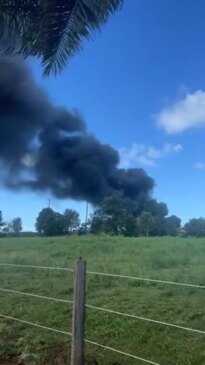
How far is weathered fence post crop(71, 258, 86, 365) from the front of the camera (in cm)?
356

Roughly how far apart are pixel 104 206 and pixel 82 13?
664 cm

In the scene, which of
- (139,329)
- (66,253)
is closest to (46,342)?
(139,329)

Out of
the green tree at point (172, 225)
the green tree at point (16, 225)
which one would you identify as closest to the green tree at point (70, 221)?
the green tree at point (16, 225)

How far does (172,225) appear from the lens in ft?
40.5

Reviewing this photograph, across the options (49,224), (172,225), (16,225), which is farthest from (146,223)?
(16,225)

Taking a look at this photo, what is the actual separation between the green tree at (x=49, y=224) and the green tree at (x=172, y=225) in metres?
2.88

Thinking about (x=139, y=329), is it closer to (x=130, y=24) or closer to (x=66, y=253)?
(x=66, y=253)

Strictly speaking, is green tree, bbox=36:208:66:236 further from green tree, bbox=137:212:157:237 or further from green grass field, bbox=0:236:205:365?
green tree, bbox=137:212:157:237

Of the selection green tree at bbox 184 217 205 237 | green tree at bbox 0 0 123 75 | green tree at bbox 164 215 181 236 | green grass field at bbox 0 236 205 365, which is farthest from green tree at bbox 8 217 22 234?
green tree at bbox 0 0 123 75

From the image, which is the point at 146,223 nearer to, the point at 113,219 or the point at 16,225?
the point at 113,219

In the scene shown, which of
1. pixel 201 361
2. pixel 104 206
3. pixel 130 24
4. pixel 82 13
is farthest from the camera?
pixel 104 206

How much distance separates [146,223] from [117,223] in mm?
783

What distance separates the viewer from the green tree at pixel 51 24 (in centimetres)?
615

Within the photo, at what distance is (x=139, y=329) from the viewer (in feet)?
17.2
